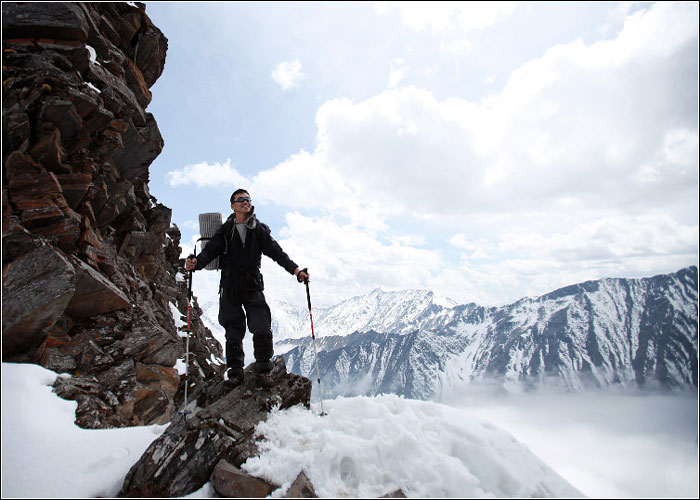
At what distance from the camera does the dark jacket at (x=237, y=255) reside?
7.78 m

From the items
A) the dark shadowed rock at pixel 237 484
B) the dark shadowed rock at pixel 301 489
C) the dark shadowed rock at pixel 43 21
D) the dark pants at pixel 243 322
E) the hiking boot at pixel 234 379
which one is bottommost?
the dark shadowed rock at pixel 237 484

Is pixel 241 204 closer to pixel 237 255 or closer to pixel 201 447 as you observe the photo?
pixel 237 255

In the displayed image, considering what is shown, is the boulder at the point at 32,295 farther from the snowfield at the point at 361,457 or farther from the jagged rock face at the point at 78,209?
the snowfield at the point at 361,457

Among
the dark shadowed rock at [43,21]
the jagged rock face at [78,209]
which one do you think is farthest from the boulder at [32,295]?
the dark shadowed rock at [43,21]

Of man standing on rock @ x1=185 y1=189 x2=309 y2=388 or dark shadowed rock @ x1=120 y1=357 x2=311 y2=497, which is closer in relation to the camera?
dark shadowed rock @ x1=120 y1=357 x2=311 y2=497

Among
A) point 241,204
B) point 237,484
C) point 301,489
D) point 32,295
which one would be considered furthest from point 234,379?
point 32,295

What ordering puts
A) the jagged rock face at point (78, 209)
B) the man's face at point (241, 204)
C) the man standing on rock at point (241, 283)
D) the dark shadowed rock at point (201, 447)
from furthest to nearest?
the jagged rock face at point (78, 209) → the man's face at point (241, 204) → the man standing on rock at point (241, 283) → the dark shadowed rock at point (201, 447)

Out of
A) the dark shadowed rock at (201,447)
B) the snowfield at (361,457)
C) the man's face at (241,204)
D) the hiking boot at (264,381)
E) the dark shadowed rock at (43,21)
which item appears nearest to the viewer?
Answer: the snowfield at (361,457)

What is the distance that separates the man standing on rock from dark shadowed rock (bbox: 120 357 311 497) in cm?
95

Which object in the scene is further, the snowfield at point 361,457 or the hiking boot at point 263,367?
the hiking boot at point 263,367

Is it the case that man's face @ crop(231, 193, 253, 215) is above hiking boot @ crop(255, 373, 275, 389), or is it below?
above

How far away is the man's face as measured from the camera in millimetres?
8109

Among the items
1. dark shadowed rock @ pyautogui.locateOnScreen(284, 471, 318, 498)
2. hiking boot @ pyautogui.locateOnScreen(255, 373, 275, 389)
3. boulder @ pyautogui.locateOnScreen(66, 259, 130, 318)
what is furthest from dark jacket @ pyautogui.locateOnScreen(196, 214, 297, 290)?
boulder @ pyautogui.locateOnScreen(66, 259, 130, 318)

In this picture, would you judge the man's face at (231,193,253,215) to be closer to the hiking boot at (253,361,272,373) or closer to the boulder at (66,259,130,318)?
the hiking boot at (253,361,272,373)
